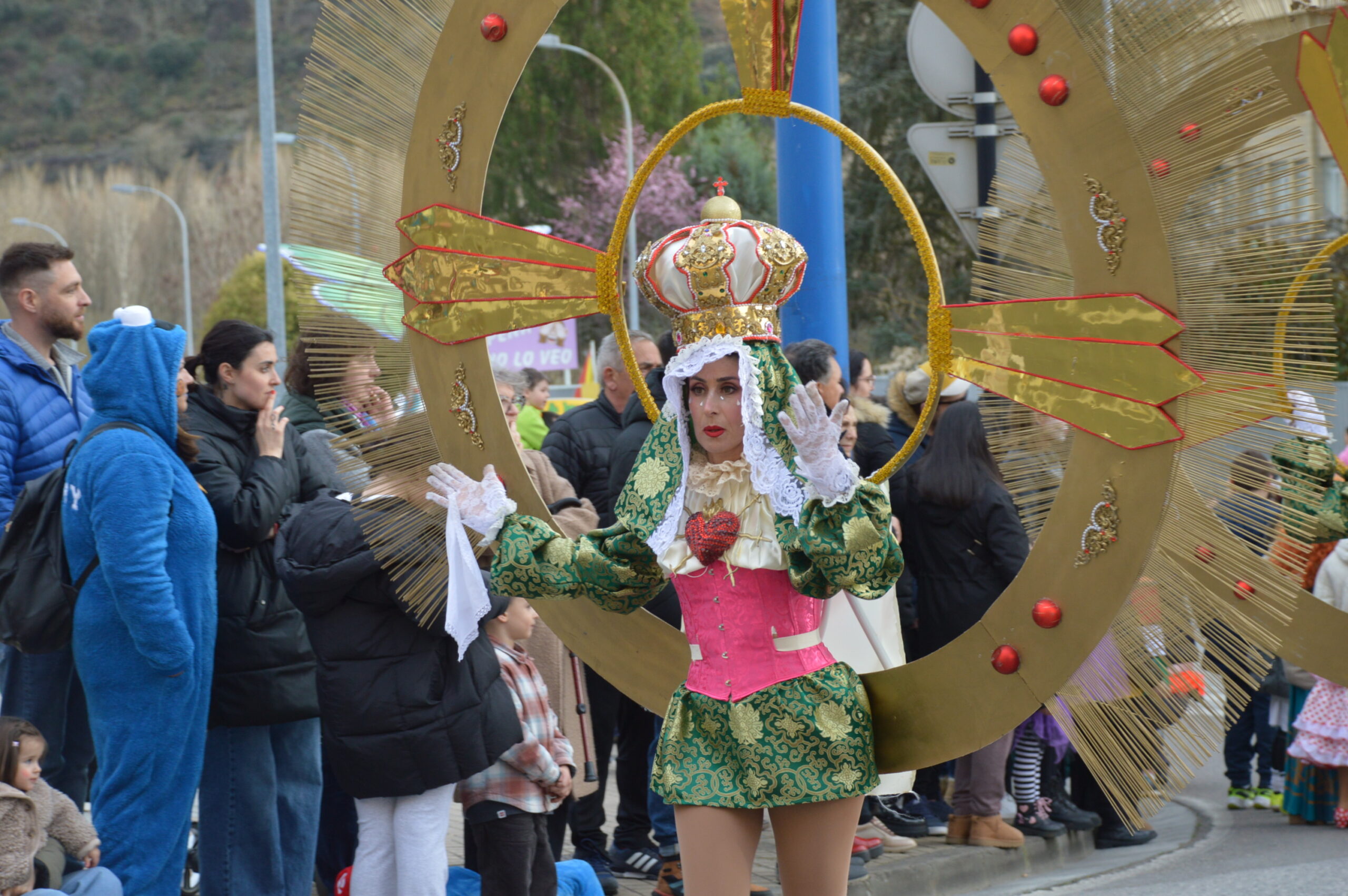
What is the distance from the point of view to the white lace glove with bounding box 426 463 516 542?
3125mm

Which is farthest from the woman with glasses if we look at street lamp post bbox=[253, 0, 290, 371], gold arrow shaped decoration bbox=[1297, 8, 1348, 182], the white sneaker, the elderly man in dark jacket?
street lamp post bbox=[253, 0, 290, 371]

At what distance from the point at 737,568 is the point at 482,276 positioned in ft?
2.92

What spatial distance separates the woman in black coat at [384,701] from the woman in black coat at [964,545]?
2.05m

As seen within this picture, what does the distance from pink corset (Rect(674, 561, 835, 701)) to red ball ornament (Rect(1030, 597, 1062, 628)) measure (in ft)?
1.50

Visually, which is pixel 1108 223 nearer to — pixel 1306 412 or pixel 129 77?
pixel 1306 412

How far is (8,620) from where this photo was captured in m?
3.90

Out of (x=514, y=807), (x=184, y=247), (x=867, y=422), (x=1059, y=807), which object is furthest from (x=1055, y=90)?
(x=184, y=247)

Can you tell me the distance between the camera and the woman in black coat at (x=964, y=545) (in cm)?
513

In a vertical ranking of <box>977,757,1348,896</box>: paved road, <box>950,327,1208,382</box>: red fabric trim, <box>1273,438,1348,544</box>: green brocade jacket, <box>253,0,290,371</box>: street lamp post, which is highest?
<box>253,0,290,371</box>: street lamp post

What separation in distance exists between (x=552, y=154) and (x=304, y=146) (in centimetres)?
3046

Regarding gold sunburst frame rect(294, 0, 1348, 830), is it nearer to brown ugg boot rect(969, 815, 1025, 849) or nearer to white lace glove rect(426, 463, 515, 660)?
white lace glove rect(426, 463, 515, 660)

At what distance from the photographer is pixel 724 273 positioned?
2932mm

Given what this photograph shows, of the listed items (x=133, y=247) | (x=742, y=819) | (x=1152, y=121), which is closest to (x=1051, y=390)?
(x=1152, y=121)

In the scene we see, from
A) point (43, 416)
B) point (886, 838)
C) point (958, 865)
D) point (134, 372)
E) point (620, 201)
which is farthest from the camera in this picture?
point (620, 201)
